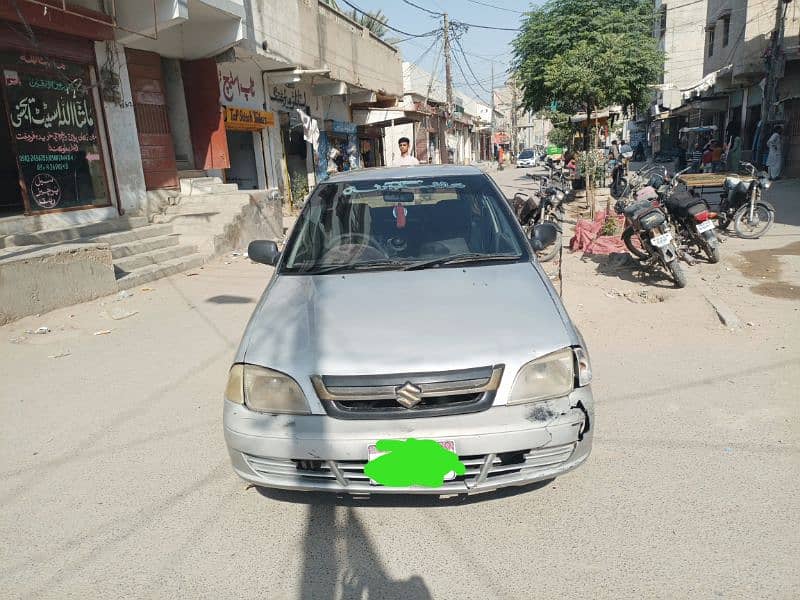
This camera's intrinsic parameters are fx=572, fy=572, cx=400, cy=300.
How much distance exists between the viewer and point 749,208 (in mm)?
9227

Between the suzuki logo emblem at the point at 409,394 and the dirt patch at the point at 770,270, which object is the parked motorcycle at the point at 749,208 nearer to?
the dirt patch at the point at 770,270

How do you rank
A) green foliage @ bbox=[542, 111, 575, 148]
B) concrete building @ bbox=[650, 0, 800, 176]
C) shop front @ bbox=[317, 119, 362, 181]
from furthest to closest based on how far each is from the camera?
green foliage @ bbox=[542, 111, 575, 148]
shop front @ bbox=[317, 119, 362, 181]
concrete building @ bbox=[650, 0, 800, 176]

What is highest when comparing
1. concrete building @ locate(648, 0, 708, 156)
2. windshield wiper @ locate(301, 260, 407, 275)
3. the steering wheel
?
concrete building @ locate(648, 0, 708, 156)

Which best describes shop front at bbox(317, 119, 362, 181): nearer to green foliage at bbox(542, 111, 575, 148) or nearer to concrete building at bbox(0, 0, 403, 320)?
concrete building at bbox(0, 0, 403, 320)

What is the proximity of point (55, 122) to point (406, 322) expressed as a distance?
28.9ft

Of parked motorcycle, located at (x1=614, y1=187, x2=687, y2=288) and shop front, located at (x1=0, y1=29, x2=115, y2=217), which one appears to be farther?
shop front, located at (x1=0, y1=29, x2=115, y2=217)

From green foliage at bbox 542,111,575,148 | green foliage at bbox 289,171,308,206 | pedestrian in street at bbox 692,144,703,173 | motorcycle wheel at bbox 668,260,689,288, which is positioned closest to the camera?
motorcycle wheel at bbox 668,260,689,288

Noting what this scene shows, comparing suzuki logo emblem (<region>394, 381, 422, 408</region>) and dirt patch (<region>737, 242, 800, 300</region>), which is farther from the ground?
suzuki logo emblem (<region>394, 381, 422, 408</region>)

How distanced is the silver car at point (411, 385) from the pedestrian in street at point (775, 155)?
19.8 meters

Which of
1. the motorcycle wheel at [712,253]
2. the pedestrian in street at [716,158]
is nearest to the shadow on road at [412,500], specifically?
the motorcycle wheel at [712,253]

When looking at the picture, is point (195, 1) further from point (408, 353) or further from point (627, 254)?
point (408, 353)

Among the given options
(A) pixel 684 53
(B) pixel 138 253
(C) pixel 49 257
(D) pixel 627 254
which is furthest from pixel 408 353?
(A) pixel 684 53

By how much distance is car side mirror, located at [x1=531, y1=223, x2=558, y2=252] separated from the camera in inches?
155

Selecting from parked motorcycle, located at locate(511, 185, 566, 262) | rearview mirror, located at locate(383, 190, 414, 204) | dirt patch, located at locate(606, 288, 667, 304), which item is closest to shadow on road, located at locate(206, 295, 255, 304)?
rearview mirror, located at locate(383, 190, 414, 204)
